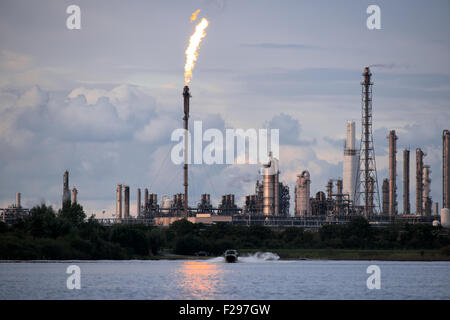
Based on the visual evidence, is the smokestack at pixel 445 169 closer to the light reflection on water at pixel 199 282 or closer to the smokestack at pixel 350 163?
the smokestack at pixel 350 163

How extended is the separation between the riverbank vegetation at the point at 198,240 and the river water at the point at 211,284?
21028 mm

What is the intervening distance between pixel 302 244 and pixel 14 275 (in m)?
92.2

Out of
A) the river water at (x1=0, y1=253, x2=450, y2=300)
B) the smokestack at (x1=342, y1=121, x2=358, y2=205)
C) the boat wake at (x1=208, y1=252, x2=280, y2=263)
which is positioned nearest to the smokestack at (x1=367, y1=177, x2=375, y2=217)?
the smokestack at (x1=342, y1=121, x2=358, y2=205)

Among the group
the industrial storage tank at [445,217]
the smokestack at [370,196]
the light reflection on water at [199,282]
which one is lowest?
the light reflection on water at [199,282]

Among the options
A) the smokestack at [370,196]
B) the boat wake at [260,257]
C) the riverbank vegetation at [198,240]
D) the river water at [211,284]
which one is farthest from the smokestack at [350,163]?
the river water at [211,284]

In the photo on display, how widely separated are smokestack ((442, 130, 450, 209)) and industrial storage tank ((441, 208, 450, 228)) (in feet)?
10.4

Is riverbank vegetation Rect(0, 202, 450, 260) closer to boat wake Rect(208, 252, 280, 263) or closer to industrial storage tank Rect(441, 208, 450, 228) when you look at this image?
boat wake Rect(208, 252, 280, 263)

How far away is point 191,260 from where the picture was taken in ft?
522

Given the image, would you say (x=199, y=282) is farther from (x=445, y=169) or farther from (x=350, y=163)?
(x=445, y=169)

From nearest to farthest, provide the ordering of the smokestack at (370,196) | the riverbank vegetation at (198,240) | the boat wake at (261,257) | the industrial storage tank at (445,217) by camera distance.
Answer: the riverbank vegetation at (198,240) < the boat wake at (261,257) < the smokestack at (370,196) < the industrial storage tank at (445,217)

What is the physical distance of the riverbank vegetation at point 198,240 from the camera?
462 ft

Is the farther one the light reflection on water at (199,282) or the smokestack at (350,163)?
the smokestack at (350,163)
